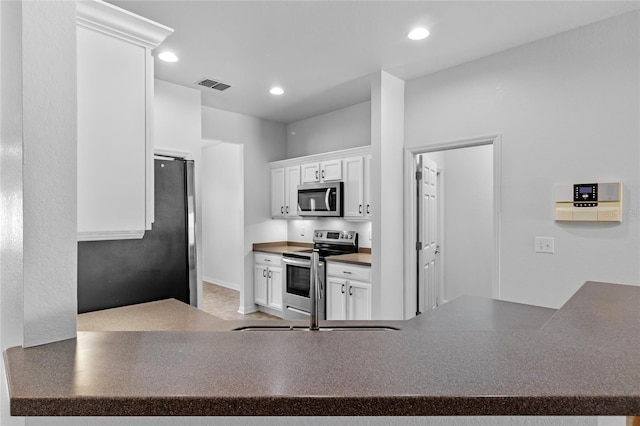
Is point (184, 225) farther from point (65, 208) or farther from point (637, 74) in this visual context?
point (637, 74)

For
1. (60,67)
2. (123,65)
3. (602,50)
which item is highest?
(602,50)

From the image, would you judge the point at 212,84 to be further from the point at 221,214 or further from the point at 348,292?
the point at 221,214

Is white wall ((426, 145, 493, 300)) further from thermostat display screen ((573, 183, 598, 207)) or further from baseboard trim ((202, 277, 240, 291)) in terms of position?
baseboard trim ((202, 277, 240, 291))

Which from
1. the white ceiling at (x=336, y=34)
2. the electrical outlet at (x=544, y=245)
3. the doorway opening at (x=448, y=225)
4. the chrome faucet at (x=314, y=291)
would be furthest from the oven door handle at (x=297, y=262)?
the chrome faucet at (x=314, y=291)

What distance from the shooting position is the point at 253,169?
16.5 feet

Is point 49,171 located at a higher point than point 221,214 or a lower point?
higher

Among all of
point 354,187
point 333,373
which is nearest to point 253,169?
point 354,187

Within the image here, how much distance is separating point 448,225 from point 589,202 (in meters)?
2.44

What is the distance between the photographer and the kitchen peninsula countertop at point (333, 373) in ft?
1.81

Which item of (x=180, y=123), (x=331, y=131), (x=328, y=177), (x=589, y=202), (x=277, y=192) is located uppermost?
(x=331, y=131)

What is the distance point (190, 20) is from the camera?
2463 millimetres

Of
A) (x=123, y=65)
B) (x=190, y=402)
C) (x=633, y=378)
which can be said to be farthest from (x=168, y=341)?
(x=123, y=65)

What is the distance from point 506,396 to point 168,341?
0.67 metres

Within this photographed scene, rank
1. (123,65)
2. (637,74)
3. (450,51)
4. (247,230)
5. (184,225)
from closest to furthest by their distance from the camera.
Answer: (123,65), (637,74), (450,51), (184,225), (247,230)
